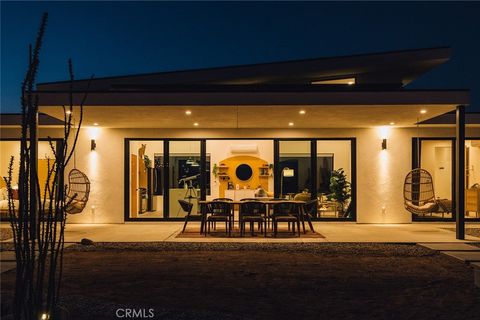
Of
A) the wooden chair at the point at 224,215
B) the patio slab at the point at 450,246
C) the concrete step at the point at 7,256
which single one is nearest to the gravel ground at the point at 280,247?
the patio slab at the point at 450,246

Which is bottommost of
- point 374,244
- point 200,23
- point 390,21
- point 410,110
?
point 374,244

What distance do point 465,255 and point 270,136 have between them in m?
5.97

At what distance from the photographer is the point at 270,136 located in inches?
479

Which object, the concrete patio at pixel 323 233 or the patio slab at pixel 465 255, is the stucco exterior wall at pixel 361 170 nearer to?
the concrete patio at pixel 323 233

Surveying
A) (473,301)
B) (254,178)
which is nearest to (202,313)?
(473,301)

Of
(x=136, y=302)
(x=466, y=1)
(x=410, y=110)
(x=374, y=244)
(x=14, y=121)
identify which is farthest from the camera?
(x=466, y=1)

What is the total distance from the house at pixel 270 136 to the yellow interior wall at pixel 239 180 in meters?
0.03

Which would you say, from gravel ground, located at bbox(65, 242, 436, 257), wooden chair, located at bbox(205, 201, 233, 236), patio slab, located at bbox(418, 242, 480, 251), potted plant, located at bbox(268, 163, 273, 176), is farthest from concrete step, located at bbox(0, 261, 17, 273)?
potted plant, located at bbox(268, 163, 273, 176)

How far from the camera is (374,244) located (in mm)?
8422

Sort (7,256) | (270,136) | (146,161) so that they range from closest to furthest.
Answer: (7,256) < (270,136) < (146,161)

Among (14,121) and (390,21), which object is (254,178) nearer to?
(14,121)

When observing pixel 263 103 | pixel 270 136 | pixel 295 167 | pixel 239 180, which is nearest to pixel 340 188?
pixel 295 167

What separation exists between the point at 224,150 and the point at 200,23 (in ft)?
71.6

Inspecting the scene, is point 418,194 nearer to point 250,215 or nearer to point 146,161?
point 250,215
